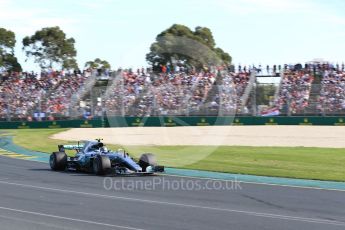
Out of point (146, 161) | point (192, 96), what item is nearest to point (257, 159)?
point (146, 161)

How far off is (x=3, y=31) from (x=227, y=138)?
57.6 m

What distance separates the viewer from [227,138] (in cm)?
3516

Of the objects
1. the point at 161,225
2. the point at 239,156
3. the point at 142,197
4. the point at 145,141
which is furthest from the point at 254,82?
the point at 161,225

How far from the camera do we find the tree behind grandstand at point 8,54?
8388 centimetres

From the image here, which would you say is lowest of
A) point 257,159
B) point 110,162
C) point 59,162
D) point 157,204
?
point 157,204

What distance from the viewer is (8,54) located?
8469cm

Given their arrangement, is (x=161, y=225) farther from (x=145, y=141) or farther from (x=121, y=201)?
(x=145, y=141)

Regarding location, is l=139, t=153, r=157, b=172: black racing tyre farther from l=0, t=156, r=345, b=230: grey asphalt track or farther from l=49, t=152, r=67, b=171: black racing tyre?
l=49, t=152, r=67, b=171: black racing tyre

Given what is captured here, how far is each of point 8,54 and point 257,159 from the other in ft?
220

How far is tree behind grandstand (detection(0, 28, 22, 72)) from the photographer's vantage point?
275 feet

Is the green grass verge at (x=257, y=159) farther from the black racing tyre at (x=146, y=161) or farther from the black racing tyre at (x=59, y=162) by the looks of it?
the black racing tyre at (x=59, y=162)

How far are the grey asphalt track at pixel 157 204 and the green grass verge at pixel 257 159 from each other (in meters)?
3.10

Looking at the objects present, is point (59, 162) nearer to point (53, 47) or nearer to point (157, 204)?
point (157, 204)

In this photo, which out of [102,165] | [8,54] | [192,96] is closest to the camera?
[102,165]
